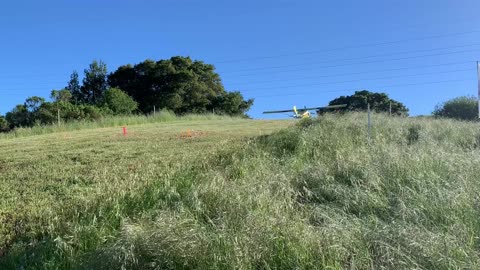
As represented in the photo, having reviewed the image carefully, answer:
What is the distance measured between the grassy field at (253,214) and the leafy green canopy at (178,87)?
127ft

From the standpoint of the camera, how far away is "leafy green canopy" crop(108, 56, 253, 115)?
45.7 metres

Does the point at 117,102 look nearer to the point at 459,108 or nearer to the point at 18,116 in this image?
the point at 18,116

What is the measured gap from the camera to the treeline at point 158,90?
40.5 m

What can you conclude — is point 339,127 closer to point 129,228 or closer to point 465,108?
point 129,228

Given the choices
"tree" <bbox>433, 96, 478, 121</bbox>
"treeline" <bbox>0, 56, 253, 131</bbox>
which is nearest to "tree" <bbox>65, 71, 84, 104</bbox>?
"treeline" <bbox>0, 56, 253, 131</bbox>

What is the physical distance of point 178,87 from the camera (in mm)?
45812

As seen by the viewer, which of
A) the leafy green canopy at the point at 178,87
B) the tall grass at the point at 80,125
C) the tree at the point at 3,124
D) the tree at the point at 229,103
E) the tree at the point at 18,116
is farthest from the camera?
the tree at the point at 229,103

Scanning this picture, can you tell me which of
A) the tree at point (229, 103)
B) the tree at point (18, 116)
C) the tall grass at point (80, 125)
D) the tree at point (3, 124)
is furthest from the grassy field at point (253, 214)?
the tree at point (229, 103)

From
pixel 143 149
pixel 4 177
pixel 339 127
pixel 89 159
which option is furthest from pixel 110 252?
pixel 339 127

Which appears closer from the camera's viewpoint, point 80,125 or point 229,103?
point 80,125

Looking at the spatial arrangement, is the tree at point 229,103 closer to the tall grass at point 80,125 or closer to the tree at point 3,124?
the tall grass at point 80,125

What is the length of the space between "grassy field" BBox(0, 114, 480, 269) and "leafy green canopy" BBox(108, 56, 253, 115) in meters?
38.7

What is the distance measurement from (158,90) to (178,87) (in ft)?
8.27

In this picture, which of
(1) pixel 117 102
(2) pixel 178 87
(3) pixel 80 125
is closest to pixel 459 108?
(3) pixel 80 125
